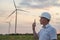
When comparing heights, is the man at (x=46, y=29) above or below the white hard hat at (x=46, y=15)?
below

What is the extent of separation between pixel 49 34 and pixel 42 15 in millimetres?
608

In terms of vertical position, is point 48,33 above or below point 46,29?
below

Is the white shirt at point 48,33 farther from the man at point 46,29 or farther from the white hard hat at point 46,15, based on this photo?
the white hard hat at point 46,15

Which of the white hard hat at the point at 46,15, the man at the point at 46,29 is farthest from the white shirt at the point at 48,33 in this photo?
the white hard hat at the point at 46,15

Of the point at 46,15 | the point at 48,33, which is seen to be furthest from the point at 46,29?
the point at 46,15

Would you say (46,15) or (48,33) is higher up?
(46,15)

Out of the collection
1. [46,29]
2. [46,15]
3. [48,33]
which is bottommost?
[48,33]

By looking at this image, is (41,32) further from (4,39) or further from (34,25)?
(4,39)

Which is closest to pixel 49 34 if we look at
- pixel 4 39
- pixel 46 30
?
pixel 46 30

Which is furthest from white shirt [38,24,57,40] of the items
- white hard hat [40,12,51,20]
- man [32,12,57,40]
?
white hard hat [40,12,51,20]

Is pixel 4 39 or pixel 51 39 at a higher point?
pixel 51 39

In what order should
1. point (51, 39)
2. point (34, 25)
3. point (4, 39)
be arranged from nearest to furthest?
1. point (51, 39)
2. point (34, 25)
3. point (4, 39)

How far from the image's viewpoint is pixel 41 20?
8305 mm

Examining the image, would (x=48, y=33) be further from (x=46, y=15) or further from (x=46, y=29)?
(x=46, y=15)
